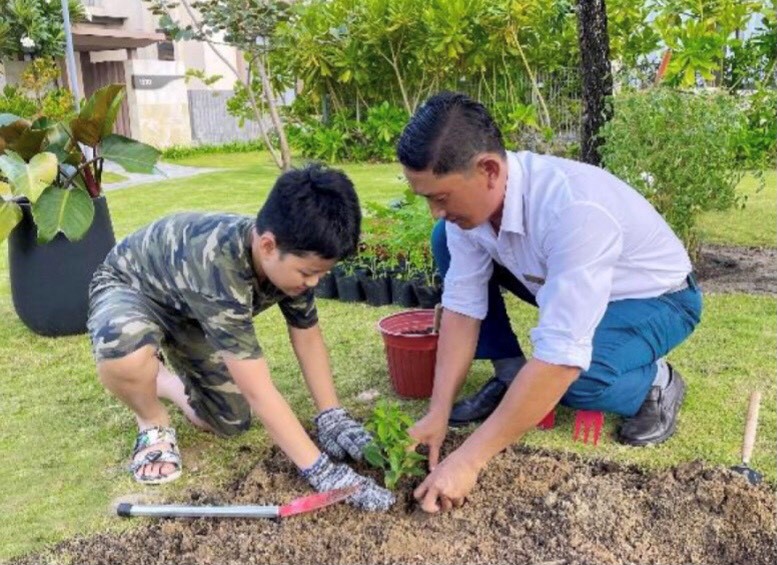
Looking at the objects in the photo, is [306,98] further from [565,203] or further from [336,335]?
[565,203]

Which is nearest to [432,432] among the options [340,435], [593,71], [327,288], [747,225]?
[340,435]

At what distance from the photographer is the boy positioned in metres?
2.14

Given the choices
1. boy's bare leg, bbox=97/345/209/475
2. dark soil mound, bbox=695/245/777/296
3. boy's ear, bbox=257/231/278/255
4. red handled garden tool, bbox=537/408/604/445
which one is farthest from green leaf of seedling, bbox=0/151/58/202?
dark soil mound, bbox=695/245/777/296

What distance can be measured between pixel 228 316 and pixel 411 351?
89 centimetres

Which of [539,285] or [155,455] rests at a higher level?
[539,285]

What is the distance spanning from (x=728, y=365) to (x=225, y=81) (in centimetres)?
1920

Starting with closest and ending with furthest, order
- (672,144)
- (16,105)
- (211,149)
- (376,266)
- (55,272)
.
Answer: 1. (55,272)
2. (672,144)
3. (376,266)
4. (16,105)
5. (211,149)

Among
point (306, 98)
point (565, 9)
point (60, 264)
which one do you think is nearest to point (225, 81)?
point (306, 98)

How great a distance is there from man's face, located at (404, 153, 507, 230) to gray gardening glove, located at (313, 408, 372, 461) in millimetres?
772

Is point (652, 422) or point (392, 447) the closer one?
point (392, 447)

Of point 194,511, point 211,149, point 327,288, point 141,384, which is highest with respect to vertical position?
point 141,384

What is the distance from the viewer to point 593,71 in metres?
4.54

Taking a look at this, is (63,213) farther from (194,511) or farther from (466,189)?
(466,189)

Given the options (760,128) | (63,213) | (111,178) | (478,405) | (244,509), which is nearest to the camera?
(244,509)
